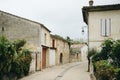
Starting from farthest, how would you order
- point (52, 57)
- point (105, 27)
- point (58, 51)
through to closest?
1. point (58, 51)
2. point (52, 57)
3. point (105, 27)

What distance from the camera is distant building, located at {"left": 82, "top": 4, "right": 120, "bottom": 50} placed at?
76.0ft

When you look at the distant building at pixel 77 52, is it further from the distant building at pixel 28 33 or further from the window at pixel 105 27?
the window at pixel 105 27

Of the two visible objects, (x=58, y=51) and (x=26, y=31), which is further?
(x=58, y=51)

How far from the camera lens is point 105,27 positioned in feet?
76.7

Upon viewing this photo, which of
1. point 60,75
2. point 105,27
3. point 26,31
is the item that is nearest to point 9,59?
point 60,75

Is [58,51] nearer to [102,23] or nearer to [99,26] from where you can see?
[99,26]

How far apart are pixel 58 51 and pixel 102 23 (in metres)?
18.8

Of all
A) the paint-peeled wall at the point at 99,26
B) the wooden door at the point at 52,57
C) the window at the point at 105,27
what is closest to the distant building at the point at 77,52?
the wooden door at the point at 52,57

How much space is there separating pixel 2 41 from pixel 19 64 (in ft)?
13.0

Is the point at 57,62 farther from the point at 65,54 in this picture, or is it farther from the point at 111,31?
the point at 111,31

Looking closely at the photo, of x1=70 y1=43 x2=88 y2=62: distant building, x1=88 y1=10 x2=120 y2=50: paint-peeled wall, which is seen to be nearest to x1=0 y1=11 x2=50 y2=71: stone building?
x1=88 y1=10 x2=120 y2=50: paint-peeled wall

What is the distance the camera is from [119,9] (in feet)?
76.1

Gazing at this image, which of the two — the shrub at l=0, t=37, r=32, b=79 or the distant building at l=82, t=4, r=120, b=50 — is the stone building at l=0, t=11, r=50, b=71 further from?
the shrub at l=0, t=37, r=32, b=79

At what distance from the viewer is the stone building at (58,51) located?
38.0 metres
